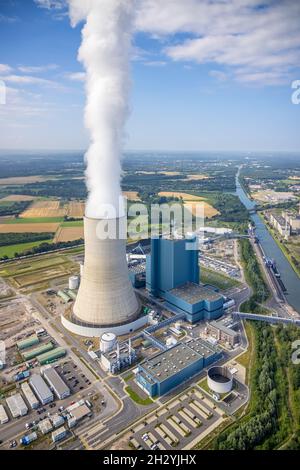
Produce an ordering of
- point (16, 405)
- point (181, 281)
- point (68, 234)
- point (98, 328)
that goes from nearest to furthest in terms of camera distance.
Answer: point (16, 405) < point (98, 328) < point (181, 281) < point (68, 234)

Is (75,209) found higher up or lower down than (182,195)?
lower down

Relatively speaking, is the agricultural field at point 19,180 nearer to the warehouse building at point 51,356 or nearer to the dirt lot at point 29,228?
the dirt lot at point 29,228

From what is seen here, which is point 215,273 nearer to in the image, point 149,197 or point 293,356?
point 293,356

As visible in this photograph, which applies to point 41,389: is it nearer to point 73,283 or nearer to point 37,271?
point 73,283

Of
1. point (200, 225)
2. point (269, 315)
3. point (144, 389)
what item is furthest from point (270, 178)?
point (144, 389)

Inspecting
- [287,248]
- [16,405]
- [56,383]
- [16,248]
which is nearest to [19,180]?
[16,248]

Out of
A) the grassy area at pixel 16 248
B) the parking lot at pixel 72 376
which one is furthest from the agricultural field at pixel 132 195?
the parking lot at pixel 72 376

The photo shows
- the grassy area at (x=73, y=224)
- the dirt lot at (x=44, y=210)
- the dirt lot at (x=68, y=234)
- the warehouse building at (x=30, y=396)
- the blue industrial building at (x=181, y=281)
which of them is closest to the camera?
the warehouse building at (x=30, y=396)
